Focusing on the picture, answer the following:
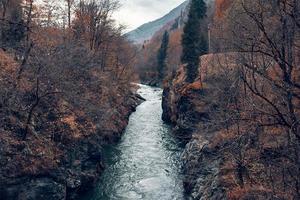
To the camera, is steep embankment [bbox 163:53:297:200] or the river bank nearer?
steep embankment [bbox 163:53:297:200]

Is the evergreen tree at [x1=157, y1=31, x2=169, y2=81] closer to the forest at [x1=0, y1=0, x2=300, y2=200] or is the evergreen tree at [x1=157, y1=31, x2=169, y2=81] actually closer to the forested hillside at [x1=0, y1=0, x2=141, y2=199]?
the forest at [x1=0, y1=0, x2=300, y2=200]

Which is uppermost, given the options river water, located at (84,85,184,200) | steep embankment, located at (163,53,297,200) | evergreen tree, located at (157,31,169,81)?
evergreen tree, located at (157,31,169,81)

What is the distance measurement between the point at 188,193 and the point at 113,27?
113 ft

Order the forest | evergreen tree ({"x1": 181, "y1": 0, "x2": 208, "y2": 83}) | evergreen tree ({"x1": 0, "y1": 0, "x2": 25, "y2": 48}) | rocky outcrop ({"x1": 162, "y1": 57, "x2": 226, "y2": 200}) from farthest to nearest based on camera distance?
evergreen tree ({"x1": 181, "y1": 0, "x2": 208, "y2": 83}) < evergreen tree ({"x1": 0, "y1": 0, "x2": 25, "y2": 48}) < rocky outcrop ({"x1": 162, "y1": 57, "x2": 226, "y2": 200}) < the forest

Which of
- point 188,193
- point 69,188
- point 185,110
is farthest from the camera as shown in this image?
point 185,110

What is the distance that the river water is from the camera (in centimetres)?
2641

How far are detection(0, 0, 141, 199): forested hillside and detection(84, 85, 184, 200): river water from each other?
1493 millimetres

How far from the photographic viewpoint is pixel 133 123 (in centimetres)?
5038

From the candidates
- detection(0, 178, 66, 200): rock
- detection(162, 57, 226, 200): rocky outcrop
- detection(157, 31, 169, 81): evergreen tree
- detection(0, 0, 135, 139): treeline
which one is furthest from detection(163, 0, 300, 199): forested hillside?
detection(157, 31, 169, 81): evergreen tree

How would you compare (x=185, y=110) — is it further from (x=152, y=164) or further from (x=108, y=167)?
(x=108, y=167)

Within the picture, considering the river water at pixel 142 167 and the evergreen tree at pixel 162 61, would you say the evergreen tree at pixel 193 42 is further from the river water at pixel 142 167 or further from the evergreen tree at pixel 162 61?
the evergreen tree at pixel 162 61

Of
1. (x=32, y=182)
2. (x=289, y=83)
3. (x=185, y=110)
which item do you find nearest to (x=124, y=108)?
(x=185, y=110)

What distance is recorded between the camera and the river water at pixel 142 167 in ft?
86.6

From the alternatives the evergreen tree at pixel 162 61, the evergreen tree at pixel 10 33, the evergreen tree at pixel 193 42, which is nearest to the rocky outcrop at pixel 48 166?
the evergreen tree at pixel 10 33
